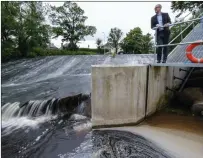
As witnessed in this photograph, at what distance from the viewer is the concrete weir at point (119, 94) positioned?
6246mm

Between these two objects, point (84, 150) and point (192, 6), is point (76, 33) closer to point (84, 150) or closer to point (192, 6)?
point (192, 6)

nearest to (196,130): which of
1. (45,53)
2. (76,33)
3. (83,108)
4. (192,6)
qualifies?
(83,108)

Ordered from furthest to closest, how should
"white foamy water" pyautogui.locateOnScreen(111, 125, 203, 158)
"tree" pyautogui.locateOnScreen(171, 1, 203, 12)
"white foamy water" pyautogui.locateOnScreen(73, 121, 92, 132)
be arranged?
"tree" pyautogui.locateOnScreen(171, 1, 203, 12)
"white foamy water" pyautogui.locateOnScreen(73, 121, 92, 132)
"white foamy water" pyautogui.locateOnScreen(111, 125, 203, 158)

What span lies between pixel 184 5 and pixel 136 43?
2457 cm

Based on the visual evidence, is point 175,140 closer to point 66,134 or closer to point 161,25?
point 66,134

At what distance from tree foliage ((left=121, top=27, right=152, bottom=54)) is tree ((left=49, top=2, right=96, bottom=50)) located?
6.81 meters

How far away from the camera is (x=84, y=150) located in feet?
17.5

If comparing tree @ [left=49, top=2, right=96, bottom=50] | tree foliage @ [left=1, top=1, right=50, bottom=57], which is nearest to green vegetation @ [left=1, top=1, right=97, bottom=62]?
tree foliage @ [left=1, top=1, right=50, bottom=57]

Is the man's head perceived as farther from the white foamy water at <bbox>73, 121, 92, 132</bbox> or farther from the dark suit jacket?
the white foamy water at <bbox>73, 121, 92, 132</bbox>

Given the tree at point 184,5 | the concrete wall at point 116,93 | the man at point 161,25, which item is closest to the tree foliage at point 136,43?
the tree at point 184,5

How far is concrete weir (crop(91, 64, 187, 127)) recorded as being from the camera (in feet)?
20.5

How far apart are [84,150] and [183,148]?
2.22 metres

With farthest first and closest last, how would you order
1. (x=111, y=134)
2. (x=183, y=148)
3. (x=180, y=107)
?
(x=180, y=107), (x=111, y=134), (x=183, y=148)

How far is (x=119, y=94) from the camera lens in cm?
636
